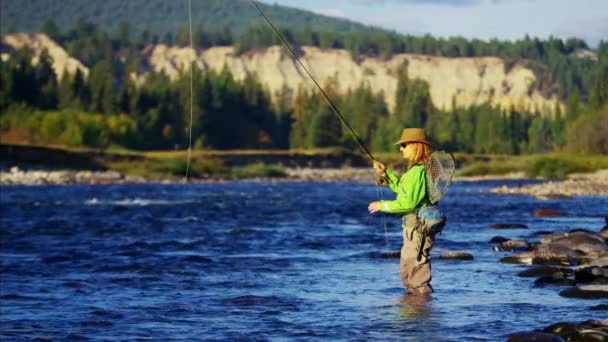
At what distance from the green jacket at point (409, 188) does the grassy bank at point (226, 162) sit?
61.3m

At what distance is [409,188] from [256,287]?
400 cm

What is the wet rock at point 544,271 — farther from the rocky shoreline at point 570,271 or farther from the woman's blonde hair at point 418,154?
the woman's blonde hair at point 418,154

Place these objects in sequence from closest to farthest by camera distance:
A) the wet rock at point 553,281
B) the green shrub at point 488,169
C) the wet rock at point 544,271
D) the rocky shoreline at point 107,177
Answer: the wet rock at point 553,281 < the wet rock at point 544,271 < the rocky shoreline at point 107,177 < the green shrub at point 488,169

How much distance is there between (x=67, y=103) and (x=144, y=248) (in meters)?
122

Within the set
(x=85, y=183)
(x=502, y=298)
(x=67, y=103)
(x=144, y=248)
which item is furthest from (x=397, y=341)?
(x=67, y=103)

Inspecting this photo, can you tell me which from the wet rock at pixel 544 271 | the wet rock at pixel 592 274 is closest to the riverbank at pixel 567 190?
the wet rock at pixel 544 271

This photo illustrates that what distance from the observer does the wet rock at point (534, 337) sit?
9.46 meters

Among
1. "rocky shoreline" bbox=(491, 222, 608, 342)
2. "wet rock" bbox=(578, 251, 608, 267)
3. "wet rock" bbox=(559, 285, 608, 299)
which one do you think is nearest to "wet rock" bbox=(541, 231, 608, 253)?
"rocky shoreline" bbox=(491, 222, 608, 342)

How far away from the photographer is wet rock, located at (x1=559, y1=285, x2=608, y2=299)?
1252cm

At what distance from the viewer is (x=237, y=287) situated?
14.8 metres

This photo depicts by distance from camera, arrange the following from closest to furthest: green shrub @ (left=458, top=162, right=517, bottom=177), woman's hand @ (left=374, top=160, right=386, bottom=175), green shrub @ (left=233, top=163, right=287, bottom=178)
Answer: woman's hand @ (left=374, top=160, right=386, bottom=175)
green shrub @ (left=458, top=162, right=517, bottom=177)
green shrub @ (left=233, top=163, right=287, bottom=178)

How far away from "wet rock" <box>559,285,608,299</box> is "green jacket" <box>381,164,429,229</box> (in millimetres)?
2449

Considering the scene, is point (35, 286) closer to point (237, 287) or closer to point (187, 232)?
point (237, 287)

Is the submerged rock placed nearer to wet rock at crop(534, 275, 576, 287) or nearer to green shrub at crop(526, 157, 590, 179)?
wet rock at crop(534, 275, 576, 287)
